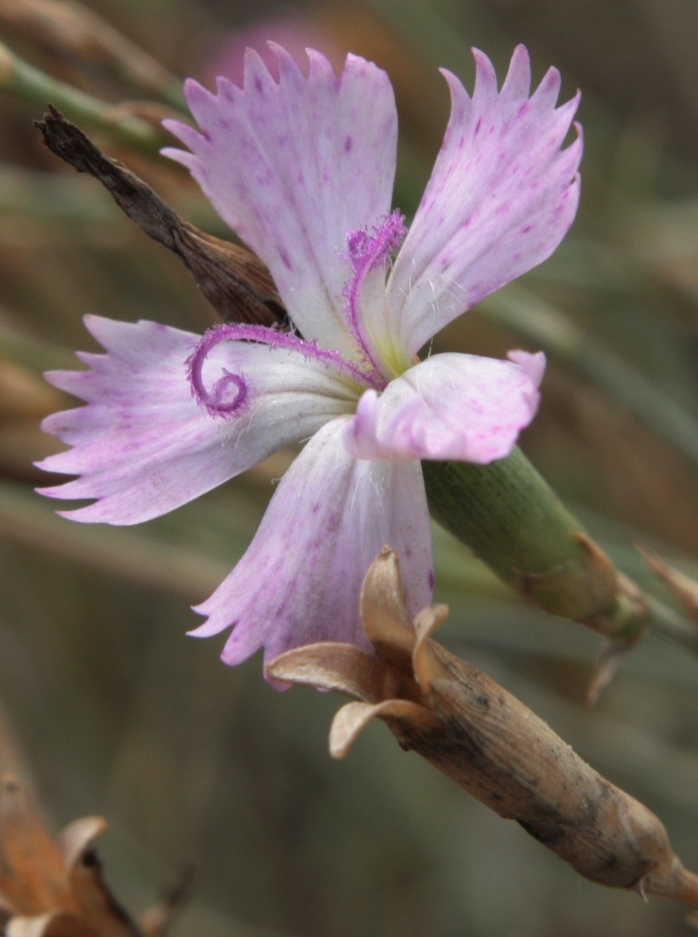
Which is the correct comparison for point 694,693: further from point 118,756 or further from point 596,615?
point 118,756

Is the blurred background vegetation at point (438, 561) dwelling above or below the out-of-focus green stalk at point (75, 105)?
below

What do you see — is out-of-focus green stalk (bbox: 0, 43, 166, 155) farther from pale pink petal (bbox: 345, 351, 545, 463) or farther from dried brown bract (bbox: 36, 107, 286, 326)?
pale pink petal (bbox: 345, 351, 545, 463)

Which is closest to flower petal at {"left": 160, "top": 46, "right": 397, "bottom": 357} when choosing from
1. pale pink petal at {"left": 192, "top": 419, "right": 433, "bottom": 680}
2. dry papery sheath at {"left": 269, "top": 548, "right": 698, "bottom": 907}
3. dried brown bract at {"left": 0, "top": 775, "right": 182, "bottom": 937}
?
pale pink petal at {"left": 192, "top": 419, "right": 433, "bottom": 680}

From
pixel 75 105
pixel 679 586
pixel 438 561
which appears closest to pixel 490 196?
pixel 679 586

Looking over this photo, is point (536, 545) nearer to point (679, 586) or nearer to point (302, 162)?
point (679, 586)

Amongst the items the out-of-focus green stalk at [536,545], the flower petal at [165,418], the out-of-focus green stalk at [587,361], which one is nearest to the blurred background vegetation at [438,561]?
the out-of-focus green stalk at [587,361]

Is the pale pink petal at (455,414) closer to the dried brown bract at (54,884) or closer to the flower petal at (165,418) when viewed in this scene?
the flower petal at (165,418)

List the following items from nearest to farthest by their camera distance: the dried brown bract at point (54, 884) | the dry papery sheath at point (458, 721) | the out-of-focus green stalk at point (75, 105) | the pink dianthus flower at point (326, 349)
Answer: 1. the dry papery sheath at point (458, 721)
2. the pink dianthus flower at point (326, 349)
3. the dried brown bract at point (54, 884)
4. the out-of-focus green stalk at point (75, 105)

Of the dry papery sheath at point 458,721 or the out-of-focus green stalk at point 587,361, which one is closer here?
the dry papery sheath at point 458,721
